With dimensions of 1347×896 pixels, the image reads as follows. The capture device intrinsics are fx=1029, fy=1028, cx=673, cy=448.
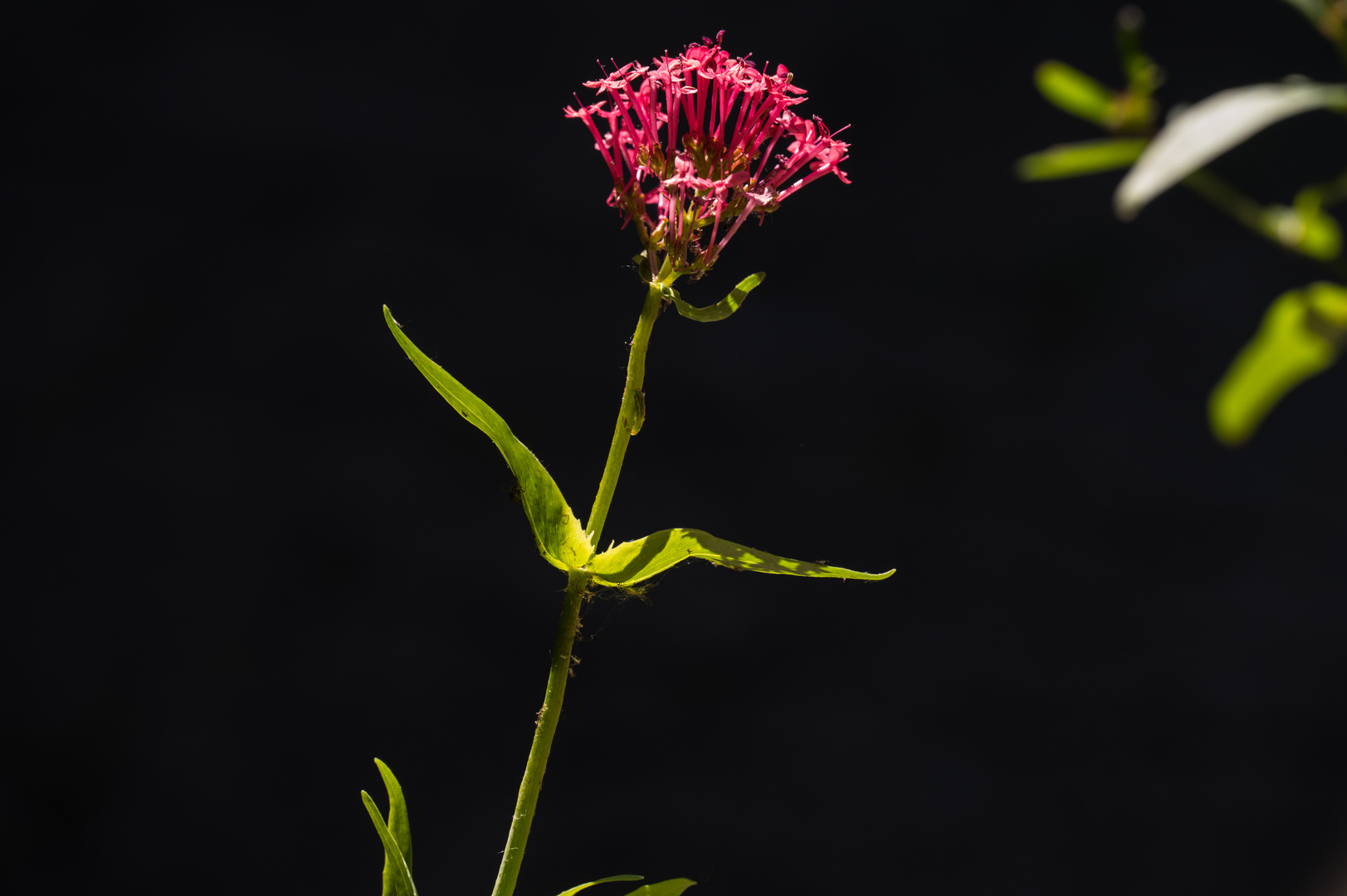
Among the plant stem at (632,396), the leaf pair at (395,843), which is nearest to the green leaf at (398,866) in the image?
the leaf pair at (395,843)

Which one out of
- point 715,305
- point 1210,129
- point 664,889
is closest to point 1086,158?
point 1210,129

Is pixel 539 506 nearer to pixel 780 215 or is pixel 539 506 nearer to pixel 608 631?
pixel 608 631

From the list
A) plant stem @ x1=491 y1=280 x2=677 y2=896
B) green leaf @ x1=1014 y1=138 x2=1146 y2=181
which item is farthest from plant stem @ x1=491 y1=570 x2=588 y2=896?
green leaf @ x1=1014 y1=138 x2=1146 y2=181

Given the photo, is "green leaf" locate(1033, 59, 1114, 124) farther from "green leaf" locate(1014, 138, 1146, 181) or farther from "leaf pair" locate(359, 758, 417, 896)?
"leaf pair" locate(359, 758, 417, 896)

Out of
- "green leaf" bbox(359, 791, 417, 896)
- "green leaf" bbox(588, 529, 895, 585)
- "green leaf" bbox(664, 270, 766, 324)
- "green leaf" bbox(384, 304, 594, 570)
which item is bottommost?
"green leaf" bbox(359, 791, 417, 896)

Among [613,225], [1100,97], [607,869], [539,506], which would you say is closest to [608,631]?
[607,869]

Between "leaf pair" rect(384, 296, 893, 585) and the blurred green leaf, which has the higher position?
the blurred green leaf
